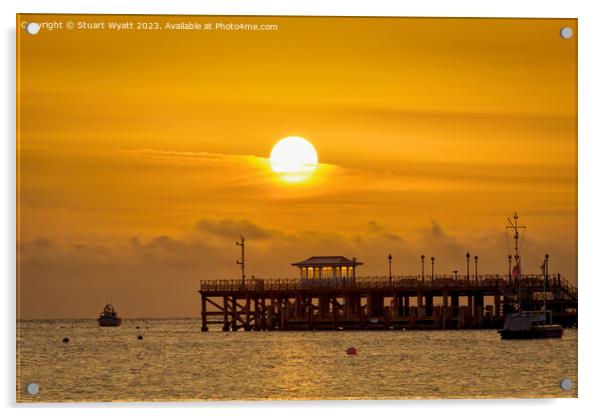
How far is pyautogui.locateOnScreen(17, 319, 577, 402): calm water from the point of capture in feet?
91.7

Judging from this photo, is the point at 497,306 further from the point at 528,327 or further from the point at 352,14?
the point at 352,14

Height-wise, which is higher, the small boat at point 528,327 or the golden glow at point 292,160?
the golden glow at point 292,160

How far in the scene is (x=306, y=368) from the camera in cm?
3809

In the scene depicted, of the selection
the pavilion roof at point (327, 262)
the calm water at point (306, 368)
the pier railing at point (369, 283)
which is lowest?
the calm water at point (306, 368)

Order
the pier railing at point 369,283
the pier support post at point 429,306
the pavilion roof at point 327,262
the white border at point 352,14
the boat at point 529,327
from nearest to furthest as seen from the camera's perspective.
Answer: the white border at point 352,14, the pavilion roof at point 327,262, the boat at point 529,327, the pier railing at point 369,283, the pier support post at point 429,306

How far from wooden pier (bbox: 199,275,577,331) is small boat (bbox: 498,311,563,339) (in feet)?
19.9

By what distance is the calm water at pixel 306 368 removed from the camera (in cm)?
2794

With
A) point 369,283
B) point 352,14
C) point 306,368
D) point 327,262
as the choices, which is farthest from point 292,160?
point 369,283

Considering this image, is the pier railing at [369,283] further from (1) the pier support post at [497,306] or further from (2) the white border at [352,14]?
(2) the white border at [352,14]

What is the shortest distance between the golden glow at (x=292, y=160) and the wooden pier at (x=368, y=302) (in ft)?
Result: 113

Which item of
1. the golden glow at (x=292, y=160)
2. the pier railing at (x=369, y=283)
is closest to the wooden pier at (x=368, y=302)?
the pier railing at (x=369, y=283)

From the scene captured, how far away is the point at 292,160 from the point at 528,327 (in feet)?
96.1

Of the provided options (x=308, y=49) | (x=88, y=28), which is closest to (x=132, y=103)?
(x=88, y=28)

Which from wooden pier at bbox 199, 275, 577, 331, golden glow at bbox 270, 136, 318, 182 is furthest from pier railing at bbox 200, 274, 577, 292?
golden glow at bbox 270, 136, 318, 182
